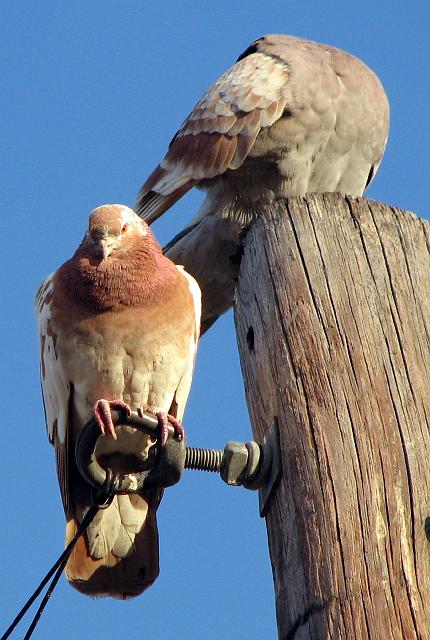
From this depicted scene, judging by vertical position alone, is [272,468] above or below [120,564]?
below

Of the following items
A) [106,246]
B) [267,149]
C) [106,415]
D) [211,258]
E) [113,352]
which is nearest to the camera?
[106,415]

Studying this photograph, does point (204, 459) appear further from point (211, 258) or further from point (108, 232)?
point (211, 258)

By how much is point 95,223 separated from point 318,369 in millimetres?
1658

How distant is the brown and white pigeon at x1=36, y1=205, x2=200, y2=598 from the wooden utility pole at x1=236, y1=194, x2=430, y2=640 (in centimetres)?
79

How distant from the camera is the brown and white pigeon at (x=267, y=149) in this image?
6.58 m

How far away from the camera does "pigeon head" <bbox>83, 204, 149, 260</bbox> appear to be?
485cm

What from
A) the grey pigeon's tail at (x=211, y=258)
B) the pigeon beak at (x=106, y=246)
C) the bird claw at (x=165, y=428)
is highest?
the grey pigeon's tail at (x=211, y=258)

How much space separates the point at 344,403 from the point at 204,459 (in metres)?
0.50

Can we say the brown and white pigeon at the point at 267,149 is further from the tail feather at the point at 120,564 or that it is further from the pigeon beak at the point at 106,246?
the tail feather at the point at 120,564

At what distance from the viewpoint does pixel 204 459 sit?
3.62 m

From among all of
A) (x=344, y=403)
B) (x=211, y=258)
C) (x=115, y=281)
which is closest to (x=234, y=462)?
(x=344, y=403)

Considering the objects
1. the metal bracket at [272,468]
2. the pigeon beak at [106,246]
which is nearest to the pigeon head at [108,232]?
the pigeon beak at [106,246]

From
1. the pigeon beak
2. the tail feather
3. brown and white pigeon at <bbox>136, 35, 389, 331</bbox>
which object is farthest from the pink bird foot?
brown and white pigeon at <bbox>136, 35, 389, 331</bbox>

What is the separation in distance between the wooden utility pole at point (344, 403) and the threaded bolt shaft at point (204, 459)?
208mm
